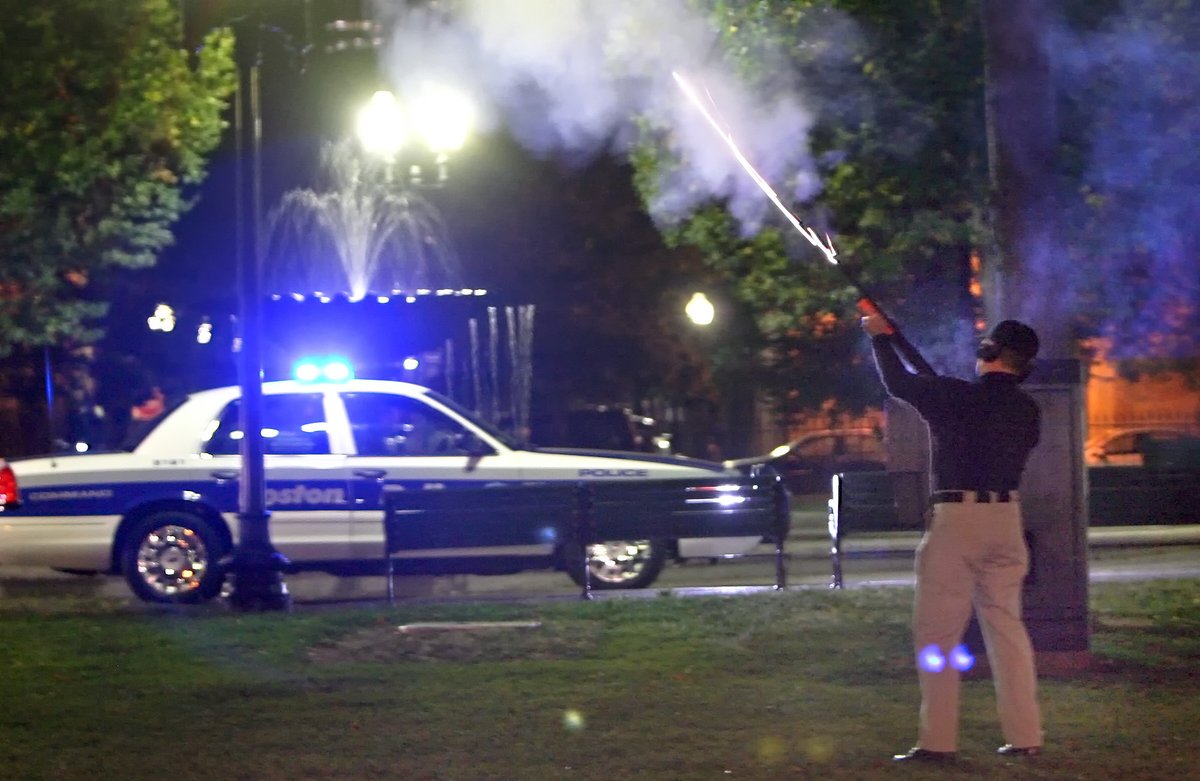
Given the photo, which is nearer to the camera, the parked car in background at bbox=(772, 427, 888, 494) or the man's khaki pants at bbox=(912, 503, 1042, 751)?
the man's khaki pants at bbox=(912, 503, 1042, 751)

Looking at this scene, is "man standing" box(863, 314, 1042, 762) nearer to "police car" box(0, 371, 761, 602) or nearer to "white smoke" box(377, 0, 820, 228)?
"white smoke" box(377, 0, 820, 228)

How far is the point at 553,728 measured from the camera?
7238mm

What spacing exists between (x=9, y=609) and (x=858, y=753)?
733 cm

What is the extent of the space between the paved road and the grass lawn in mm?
2058

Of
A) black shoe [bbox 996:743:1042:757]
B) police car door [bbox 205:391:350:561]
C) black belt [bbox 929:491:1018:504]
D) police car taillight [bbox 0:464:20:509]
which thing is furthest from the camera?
police car door [bbox 205:391:350:561]

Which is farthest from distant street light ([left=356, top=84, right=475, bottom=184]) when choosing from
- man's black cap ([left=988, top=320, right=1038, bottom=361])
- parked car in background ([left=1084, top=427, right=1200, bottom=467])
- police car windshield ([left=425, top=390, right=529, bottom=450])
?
parked car in background ([left=1084, top=427, right=1200, bottom=467])

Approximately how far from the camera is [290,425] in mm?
13016

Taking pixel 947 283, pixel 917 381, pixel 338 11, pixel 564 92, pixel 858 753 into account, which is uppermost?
pixel 338 11

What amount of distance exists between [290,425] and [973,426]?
25.1 feet

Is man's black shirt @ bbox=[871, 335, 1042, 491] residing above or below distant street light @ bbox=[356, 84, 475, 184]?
below

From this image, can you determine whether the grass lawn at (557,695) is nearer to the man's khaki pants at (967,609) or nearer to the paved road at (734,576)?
the man's khaki pants at (967,609)

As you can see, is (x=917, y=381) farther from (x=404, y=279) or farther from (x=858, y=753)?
(x=404, y=279)

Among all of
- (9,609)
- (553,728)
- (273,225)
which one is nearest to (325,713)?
(553,728)

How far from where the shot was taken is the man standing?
20.8ft
